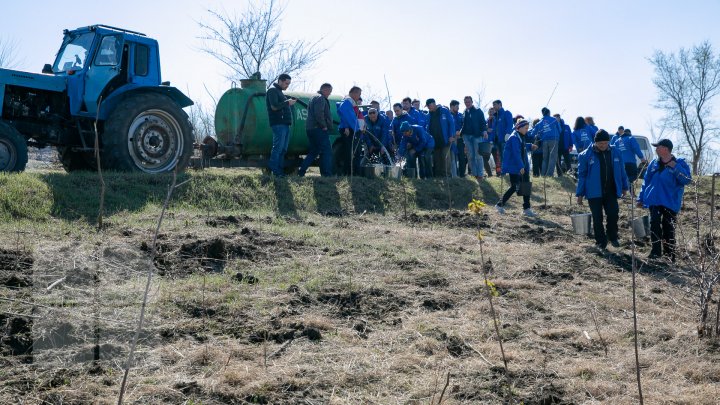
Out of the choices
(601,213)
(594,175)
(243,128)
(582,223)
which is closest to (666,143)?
(594,175)

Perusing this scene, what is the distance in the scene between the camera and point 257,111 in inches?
588

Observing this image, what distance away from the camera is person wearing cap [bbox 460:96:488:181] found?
53.1ft

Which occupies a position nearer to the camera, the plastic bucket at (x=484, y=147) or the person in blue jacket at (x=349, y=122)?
the person in blue jacket at (x=349, y=122)

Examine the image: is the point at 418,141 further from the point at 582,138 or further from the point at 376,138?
the point at 582,138

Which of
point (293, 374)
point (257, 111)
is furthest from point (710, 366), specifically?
point (257, 111)

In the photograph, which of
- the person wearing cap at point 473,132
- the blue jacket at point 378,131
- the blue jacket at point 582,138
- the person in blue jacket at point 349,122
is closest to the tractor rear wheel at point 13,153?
the person in blue jacket at point 349,122

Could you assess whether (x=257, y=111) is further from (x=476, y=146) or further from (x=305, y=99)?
(x=476, y=146)

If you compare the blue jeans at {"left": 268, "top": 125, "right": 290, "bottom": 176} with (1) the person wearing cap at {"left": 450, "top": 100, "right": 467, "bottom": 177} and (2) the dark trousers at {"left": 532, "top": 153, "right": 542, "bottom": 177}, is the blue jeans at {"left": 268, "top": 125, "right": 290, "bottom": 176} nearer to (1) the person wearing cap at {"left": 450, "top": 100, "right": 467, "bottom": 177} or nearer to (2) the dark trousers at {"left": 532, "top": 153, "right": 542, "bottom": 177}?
(1) the person wearing cap at {"left": 450, "top": 100, "right": 467, "bottom": 177}

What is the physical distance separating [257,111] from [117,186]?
481 cm

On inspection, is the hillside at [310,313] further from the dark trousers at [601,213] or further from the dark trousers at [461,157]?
the dark trousers at [461,157]

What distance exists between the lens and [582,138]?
61.5 feet

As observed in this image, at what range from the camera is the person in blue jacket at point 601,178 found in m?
9.99

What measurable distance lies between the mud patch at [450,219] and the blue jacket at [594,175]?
69.0 inches

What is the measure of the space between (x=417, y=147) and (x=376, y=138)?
868 mm
